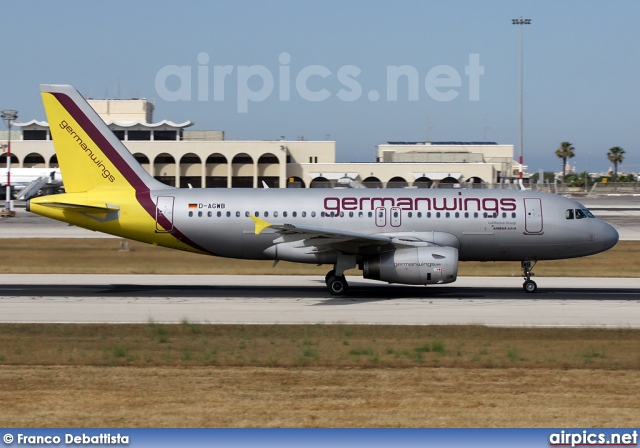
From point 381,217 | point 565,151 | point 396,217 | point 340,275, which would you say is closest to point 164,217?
point 340,275

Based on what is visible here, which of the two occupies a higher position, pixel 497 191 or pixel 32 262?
pixel 497 191

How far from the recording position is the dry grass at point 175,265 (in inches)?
1389

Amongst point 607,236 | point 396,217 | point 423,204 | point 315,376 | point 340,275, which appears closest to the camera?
point 315,376

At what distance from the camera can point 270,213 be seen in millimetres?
28688

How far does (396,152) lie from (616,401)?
9100 centimetres

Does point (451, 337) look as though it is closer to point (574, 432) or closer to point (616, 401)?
point (616, 401)

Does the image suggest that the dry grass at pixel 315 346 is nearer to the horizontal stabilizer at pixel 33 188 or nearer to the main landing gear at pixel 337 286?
the main landing gear at pixel 337 286

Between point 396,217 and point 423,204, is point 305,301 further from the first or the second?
point 423,204

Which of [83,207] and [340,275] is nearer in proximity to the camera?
[340,275]

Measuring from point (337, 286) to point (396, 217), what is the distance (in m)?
3.30

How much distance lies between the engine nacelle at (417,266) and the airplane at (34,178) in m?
66.4

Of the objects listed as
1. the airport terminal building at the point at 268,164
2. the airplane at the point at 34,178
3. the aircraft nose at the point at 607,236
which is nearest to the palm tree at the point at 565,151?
the airport terminal building at the point at 268,164

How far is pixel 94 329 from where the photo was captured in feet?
66.5

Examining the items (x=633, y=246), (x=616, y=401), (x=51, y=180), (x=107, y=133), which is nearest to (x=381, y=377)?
(x=616, y=401)
